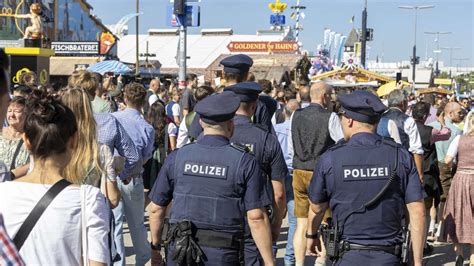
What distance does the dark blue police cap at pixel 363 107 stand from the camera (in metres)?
4.32

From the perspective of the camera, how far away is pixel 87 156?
3627 millimetres

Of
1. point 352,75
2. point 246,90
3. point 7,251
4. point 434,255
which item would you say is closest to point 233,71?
point 246,90

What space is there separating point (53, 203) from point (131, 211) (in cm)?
→ 344

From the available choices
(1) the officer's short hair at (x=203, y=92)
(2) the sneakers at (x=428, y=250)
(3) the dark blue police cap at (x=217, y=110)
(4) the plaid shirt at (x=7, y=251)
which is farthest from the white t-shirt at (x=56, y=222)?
(2) the sneakers at (x=428, y=250)

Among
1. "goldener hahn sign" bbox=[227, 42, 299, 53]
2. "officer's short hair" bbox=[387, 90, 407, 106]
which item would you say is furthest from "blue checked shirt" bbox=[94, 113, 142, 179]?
"goldener hahn sign" bbox=[227, 42, 299, 53]

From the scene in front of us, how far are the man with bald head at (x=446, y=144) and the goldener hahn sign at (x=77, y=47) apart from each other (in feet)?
73.8

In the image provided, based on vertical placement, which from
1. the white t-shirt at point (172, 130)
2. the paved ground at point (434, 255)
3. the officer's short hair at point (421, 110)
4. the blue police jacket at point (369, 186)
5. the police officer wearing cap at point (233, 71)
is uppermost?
the police officer wearing cap at point (233, 71)

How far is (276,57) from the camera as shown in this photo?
45594 mm

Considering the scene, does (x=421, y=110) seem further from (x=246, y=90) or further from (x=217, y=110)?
(x=217, y=110)

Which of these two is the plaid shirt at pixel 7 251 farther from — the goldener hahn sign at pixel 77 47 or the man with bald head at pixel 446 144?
the goldener hahn sign at pixel 77 47

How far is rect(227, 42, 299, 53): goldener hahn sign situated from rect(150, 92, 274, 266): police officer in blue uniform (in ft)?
152

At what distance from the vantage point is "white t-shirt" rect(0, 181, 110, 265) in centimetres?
262

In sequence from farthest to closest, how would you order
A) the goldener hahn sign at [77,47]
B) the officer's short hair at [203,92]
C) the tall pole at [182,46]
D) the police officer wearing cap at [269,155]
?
the goldener hahn sign at [77,47], the tall pole at [182,46], the officer's short hair at [203,92], the police officer wearing cap at [269,155]

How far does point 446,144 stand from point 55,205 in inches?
303
